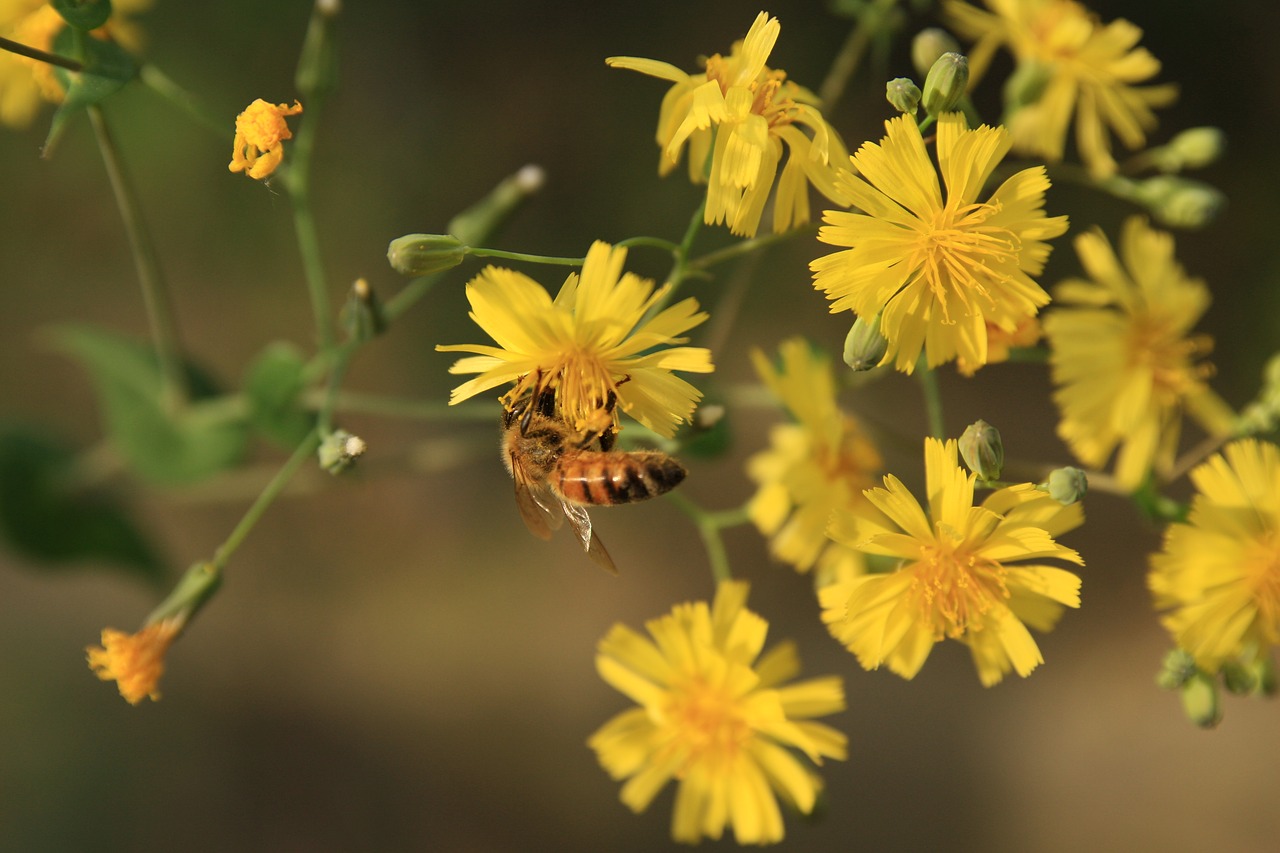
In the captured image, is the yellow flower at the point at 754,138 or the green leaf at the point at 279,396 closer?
the yellow flower at the point at 754,138

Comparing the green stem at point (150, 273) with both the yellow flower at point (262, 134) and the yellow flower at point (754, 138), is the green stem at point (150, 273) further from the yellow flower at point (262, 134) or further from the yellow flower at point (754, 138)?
the yellow flower at point (754, 138)

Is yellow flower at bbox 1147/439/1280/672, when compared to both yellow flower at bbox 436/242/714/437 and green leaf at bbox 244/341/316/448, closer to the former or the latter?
yellow flower at bbox 436/242/714/437

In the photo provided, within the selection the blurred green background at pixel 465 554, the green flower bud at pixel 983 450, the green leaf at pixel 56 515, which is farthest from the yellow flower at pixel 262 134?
the blurred green background at pixel 465 554

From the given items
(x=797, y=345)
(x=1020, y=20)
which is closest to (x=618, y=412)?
(x=797, y=345)

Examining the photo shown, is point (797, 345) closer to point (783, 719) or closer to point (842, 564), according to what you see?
point (842, 564)

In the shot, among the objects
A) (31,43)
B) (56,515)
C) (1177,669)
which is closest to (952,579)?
(1177,669)

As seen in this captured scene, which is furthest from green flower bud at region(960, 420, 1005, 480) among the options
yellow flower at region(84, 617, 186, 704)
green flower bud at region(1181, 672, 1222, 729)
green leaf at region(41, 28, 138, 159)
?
green leaf at region(41, 28, 138, 159)
